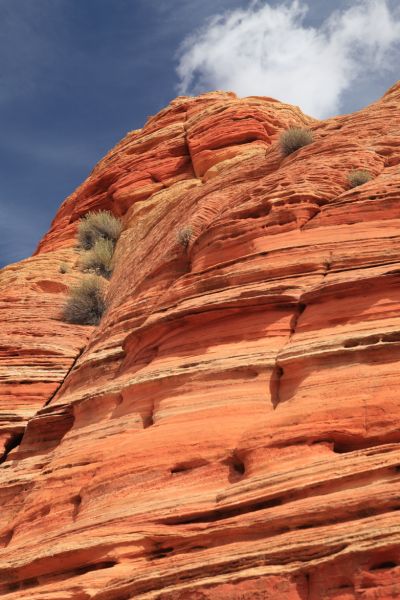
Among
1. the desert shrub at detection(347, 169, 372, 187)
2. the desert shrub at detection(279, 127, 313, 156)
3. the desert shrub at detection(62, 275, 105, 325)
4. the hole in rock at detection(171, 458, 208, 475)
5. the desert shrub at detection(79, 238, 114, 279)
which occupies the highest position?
the desert shrub at detection(79, 238, 114, 279)


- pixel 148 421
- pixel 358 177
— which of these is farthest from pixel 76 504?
pixel 358 177

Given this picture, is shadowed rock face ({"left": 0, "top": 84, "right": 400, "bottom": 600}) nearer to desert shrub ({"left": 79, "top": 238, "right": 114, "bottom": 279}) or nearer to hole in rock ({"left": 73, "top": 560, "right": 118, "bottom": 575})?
A: hole in rock ({"left": 73, "top": 560, "right": 118, "bottom": 575})

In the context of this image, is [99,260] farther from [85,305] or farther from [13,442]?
[13,442]

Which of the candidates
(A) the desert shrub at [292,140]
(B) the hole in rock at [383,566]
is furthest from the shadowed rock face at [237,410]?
(A) the desert shrub at [292,140]

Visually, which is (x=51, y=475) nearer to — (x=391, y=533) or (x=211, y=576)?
(x=211, y=576)

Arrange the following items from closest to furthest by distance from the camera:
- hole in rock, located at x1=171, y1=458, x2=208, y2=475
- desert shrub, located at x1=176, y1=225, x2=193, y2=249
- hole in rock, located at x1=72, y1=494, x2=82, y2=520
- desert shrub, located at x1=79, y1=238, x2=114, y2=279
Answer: hole in rock, located at x1=171, y1=458, x2=208, y2=475 < hole in rock, located at x1=72, y1=494, x2=82, y2=520 < desert shrub, located at x1=176, y1=225, x2=193, y2=249 < desert shrub, located at x1=79, y1=238, x2=114, y2=279

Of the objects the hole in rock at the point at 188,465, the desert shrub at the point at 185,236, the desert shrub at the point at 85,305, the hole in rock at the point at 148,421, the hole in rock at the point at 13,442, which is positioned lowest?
the hole in rock at the point at 188,465

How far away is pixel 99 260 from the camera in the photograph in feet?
85.0

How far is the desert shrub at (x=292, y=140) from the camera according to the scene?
61.1 ft

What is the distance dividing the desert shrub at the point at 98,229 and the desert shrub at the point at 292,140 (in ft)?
32.0

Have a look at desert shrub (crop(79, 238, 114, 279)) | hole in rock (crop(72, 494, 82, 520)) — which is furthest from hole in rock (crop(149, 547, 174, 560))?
desert shrub (crop(79, 238, 114, 279))

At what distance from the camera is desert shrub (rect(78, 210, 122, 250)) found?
27.2 metres

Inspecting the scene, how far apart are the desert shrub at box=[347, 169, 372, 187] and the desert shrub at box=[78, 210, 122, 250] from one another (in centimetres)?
1299

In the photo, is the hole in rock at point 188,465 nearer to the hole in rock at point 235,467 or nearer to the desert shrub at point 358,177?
the hole in rock at point 235,467
